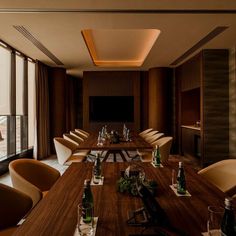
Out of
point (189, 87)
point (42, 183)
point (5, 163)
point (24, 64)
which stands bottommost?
point (5, 163)

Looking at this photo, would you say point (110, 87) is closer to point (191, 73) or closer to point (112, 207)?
point (191, 73)

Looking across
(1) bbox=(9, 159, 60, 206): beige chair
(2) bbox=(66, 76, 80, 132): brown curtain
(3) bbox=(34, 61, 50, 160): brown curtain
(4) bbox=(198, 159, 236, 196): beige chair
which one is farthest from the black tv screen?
(4) bbox=(198, 159, 236, 196): beige chair

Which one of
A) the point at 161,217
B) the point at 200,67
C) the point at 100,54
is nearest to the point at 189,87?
the point at 200,67

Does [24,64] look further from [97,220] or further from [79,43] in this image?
[97,220]

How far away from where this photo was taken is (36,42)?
16.5 ft

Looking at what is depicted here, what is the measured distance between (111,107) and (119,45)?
9.35 feet

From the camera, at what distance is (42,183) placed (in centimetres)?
261

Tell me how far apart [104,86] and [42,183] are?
6.19 m

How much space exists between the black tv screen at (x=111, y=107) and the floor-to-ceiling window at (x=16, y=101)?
2213 millimetres

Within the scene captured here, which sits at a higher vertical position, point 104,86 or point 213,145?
point 104,86

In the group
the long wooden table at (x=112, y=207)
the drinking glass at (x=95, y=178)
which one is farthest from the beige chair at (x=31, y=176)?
the drinking glass at (x=95, y=178)

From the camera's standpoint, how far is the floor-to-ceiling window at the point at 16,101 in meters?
5.45

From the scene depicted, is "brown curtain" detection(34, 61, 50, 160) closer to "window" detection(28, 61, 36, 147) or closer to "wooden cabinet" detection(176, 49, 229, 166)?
"window" detection(28, 61, 36, 147)

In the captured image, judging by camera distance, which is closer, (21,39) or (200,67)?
(21,39)
